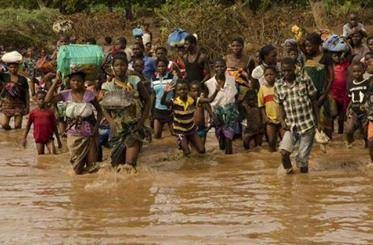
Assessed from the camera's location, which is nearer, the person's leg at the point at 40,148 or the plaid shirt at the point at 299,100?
the plaid shirt at the point at 299,100

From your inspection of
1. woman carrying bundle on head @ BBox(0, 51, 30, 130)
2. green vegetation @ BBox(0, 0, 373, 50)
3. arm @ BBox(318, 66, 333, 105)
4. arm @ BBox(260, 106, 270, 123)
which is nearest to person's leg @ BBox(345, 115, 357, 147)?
arm @ BBox(318, 66, 333, 105)

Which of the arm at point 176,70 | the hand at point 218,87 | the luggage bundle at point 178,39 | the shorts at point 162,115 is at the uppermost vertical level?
the luggage bundle at point 178,39

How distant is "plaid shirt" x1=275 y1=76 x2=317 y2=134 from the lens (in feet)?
27.9

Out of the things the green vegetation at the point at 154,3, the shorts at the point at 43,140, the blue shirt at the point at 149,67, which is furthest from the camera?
the green vegetation at the point at 154,3

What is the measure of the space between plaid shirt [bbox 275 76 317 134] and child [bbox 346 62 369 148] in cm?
149

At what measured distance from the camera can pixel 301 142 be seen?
8617 millimetres

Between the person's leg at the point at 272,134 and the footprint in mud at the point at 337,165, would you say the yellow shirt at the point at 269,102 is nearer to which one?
the person's leg at the point at 272,134

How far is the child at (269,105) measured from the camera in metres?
9.91

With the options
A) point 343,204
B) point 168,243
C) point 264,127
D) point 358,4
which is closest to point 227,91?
point 264,127

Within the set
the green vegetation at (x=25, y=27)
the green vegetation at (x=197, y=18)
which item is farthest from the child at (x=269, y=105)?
the green vegetation at (x=25, y=27)

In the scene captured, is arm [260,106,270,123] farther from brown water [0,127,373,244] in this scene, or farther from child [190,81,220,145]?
child [190,81,220,145]

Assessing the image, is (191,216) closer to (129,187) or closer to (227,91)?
(129,187)

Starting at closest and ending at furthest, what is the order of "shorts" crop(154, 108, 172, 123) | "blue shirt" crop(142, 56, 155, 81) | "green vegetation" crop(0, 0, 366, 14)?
"shorts" crop(154, 108, 172, 123)
"blue shirt" crop(142, 56, 155, 81)
"green vegetation" crop(0, 0, 366, 14)

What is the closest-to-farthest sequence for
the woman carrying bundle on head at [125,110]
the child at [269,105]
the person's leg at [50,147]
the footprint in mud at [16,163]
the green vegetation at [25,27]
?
the woman carrying bundle on head at [125,110] < the child at [269,105] < the footprint in mud at [16,163] < the person's leg at [50,147] < the green vegetation at [25,27]
